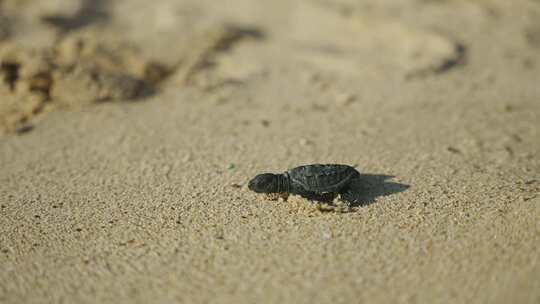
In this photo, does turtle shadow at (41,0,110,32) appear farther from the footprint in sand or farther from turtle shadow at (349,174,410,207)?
turtle shadow at (349,174,410,207)

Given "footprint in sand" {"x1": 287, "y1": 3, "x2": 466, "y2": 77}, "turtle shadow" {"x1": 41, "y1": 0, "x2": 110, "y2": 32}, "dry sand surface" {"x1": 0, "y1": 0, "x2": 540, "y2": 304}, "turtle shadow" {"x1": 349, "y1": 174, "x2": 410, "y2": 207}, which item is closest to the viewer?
"dry sand surface" {"x1": 0, "y1": 0, "x2": 540, "y2": 304}

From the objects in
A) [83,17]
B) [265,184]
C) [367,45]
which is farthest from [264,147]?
[83,17]

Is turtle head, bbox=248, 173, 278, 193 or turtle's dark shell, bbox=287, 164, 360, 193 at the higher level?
turtle's dark shell, bbox=287, 164, 360, 193

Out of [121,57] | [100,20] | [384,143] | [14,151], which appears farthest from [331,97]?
[100,20]

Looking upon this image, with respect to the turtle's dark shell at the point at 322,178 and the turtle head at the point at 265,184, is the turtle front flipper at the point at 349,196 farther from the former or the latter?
the turtle head at the point at 265,184

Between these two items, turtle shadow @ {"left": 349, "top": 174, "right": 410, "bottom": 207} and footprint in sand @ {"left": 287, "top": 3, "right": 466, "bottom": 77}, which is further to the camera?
footprint in sand @ {"left": 287, "top": 3, "right": 466, "bottom": 77}

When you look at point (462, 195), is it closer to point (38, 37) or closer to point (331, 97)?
point (331, 97)

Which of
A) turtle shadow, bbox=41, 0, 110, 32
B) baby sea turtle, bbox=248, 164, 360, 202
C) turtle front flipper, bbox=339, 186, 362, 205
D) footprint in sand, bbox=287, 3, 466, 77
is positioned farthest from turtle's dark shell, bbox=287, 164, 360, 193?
turtle shadow, bbox=41, 0, 110, 32
